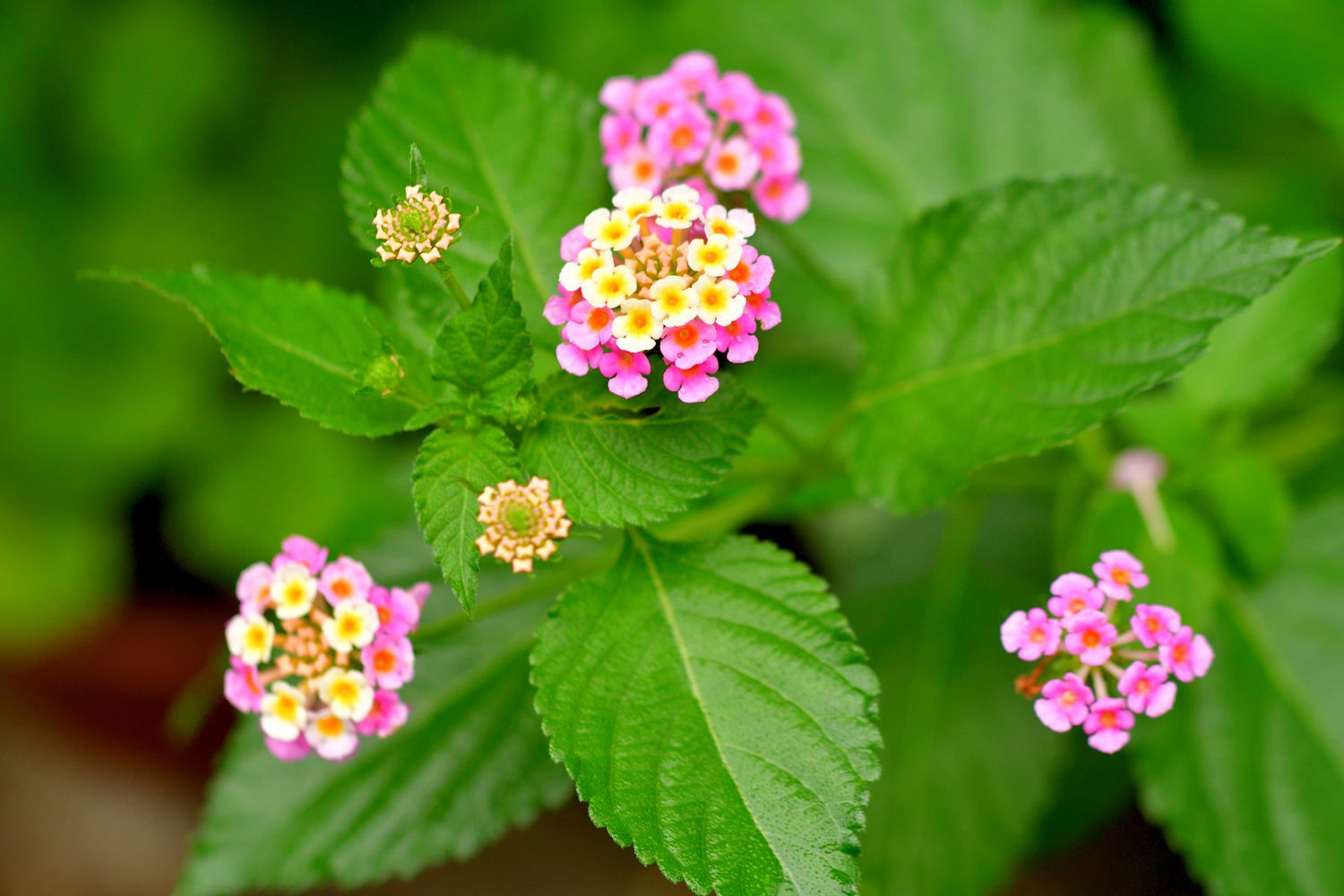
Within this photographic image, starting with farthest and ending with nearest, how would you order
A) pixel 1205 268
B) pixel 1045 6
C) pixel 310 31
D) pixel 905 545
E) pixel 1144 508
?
pixel 310 31 → pixel 1045 6 → pixel 905 545 → pixel 1144 508 → pixel 1205 268

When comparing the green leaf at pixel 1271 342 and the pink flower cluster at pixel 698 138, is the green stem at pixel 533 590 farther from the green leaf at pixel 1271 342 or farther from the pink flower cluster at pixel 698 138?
the green leaf at pixel 1271 342

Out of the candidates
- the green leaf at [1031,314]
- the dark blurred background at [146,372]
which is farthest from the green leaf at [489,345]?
the dark blurred background at [146,372]

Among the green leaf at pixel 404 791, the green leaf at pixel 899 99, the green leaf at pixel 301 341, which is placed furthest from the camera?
the green leaf at pixel 899 99

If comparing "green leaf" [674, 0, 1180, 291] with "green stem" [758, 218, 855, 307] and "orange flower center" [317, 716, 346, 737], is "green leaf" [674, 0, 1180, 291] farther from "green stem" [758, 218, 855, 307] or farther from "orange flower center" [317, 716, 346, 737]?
"orange flower center" [317, 716, 346, 737]

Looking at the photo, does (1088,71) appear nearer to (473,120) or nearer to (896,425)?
(896,425)

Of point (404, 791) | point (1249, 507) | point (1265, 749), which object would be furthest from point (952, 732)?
point (404, 791)

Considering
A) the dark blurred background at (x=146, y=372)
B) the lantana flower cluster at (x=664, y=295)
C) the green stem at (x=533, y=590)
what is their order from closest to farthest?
the lantana flower cluster at (x=664, y=295)
the green stem at (x=533, y=590)
the dark blurred background at (x=146, y=372)

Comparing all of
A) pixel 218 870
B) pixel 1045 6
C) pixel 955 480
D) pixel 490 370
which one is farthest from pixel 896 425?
pixel 1045 6
